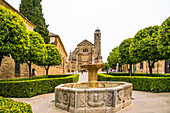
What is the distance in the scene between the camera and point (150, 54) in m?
12.4

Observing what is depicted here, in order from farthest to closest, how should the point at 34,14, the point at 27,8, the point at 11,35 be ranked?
the point at 34,14 → the point at 27,8 → the point at 11,35

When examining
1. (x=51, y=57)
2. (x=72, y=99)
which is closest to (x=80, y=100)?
(x=72, y=99)

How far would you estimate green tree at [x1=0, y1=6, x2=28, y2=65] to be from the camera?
849 centimetres

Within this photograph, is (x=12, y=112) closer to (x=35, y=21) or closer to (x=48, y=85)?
(x=48, y=85)

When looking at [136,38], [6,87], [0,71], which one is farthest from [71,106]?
[0,71]

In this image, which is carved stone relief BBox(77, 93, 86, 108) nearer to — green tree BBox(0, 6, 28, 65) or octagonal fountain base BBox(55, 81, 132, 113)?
octagonal fountain base BBox(55, 81, 132, 113)

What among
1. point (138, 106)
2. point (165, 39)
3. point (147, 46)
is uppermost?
point (165, 39)

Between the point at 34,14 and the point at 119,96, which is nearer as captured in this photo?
the point at 119,96

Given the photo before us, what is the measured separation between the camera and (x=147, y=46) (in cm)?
1270

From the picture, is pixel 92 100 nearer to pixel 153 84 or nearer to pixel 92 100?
pixel 92 100

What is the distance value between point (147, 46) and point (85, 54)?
167 feet

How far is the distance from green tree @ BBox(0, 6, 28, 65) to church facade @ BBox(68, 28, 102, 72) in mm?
50046

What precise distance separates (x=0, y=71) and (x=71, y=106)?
1471 cm

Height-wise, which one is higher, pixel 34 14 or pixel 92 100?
pixel 34 14
